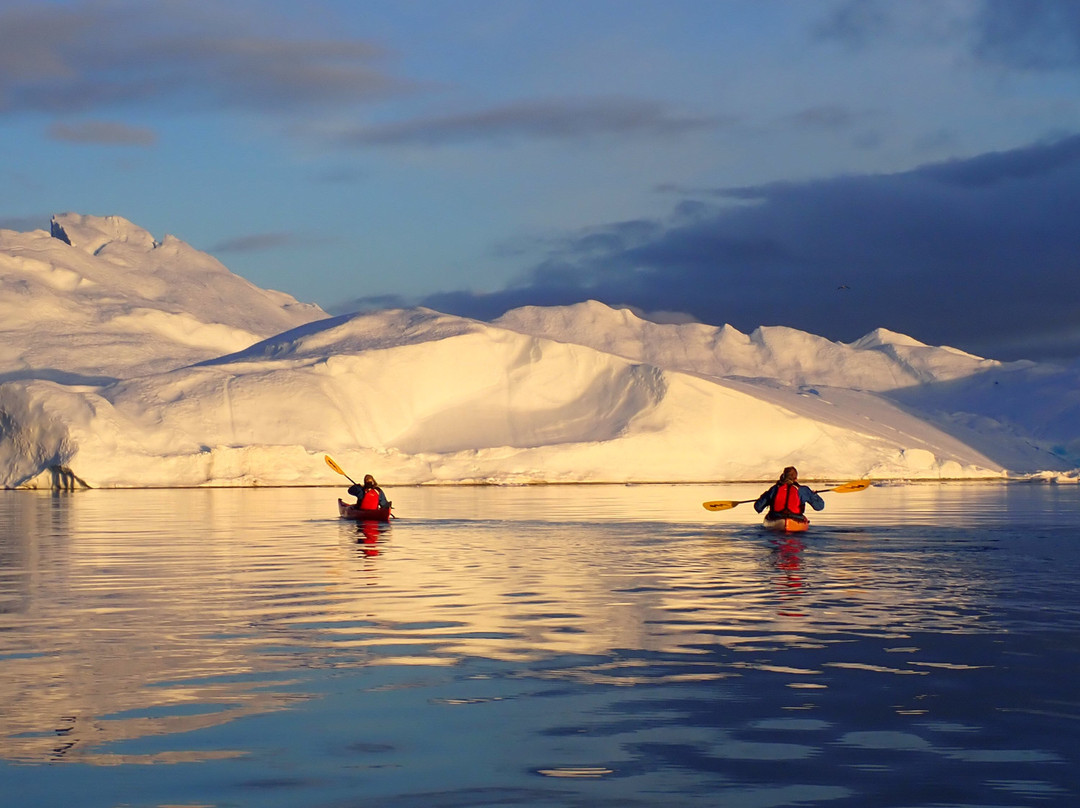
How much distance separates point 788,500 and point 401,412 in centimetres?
6199

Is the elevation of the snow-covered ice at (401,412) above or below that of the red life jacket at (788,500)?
above

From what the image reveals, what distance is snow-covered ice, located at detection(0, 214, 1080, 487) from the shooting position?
233 feet

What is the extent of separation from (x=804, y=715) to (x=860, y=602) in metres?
6.78

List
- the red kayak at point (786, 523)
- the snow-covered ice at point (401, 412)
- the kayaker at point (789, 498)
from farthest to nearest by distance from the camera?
the snow-covered ice at point (401, 412) → the kayaker at point (789, 498) → the red kayak at point (786, 523)

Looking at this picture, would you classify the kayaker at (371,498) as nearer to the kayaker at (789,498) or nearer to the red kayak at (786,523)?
the kayaker at (789,498)

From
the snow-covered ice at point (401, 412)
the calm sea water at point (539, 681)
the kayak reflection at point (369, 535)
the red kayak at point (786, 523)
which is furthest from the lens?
the snow-covered ice at point (401, 412)

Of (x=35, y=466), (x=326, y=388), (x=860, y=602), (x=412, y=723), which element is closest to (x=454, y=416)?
(x=326, y=388)

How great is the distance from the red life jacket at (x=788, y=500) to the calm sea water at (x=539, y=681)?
5855 mm

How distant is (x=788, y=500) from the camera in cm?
2644

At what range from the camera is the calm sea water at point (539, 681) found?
21.2 feet

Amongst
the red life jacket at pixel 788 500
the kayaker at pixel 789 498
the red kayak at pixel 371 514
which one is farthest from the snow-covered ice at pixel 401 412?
the red life jacket at pixel 788 500

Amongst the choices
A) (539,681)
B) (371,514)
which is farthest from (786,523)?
(539,681)

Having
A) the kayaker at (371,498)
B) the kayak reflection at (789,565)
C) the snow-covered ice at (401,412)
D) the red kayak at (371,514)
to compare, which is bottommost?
the kayak reflection at (789,565)

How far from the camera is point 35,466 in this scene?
68.8 m
